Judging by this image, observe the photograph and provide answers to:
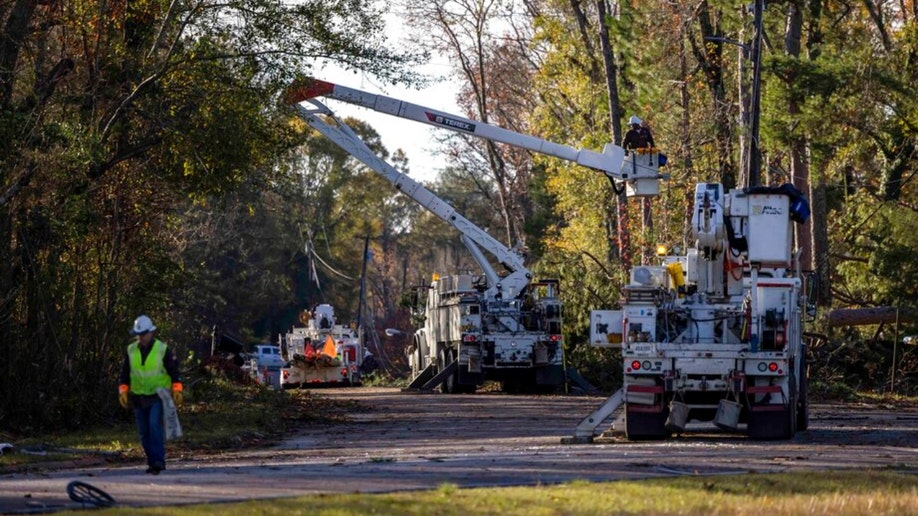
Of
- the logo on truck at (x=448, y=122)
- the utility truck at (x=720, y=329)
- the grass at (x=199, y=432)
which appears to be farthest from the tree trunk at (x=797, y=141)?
the utility truck at (x=720, y=329)

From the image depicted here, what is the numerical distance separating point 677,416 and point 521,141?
16.5 metres

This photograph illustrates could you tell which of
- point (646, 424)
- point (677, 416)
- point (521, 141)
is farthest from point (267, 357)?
point (677, 416)

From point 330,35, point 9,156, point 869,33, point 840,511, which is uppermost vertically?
point 869,33

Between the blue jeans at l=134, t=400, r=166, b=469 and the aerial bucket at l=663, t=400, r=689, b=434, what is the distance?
7.25 metres

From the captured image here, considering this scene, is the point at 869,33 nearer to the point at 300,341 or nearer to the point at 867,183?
the point at 867,183

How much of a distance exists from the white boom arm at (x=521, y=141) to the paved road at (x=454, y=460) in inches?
239

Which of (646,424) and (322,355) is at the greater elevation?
(322,355)

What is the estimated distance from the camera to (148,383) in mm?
17016

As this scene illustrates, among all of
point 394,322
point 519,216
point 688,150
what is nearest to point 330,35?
point 688,150

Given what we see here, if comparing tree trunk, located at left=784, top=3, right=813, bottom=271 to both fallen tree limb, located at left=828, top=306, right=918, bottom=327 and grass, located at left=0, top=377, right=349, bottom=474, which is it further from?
grass, located at left=0, top=377, right=349, bottom=474

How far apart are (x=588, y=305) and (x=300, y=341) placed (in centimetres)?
1479

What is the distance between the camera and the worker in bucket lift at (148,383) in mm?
16969

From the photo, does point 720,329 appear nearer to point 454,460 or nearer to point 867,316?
point 454,460

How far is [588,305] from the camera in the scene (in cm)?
4341
